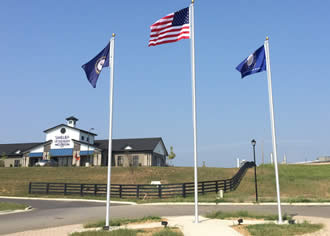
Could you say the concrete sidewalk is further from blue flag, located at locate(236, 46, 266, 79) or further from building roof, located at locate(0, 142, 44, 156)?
building roof, located at locate(0, 142, 44, 156)

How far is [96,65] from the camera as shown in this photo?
525 inches

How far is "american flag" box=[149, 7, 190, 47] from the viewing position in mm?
13086

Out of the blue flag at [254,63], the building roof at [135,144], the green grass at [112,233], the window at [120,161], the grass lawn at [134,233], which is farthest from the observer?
the building roof at [135,144]

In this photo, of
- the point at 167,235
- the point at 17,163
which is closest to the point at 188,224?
the point at 167,235

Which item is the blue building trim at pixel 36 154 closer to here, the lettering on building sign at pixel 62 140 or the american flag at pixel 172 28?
the lettering on building sign at pixel 62 140

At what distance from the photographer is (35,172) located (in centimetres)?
5009

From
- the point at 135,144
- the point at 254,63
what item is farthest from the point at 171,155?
the point at 254,63

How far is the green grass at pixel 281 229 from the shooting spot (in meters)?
9.69

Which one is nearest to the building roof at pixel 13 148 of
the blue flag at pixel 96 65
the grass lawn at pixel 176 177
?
the grass lawn at pixel 176 177

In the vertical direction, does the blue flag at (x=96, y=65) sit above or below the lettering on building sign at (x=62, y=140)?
below

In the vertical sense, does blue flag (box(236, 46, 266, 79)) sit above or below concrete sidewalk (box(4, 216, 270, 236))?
above

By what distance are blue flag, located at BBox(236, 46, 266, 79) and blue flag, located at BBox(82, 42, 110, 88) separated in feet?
21.2

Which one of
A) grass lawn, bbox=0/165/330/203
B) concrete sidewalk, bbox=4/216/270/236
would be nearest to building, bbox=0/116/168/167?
grass lawn, bbox=0/165/330/203

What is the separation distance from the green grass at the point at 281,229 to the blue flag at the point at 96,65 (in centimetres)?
859
